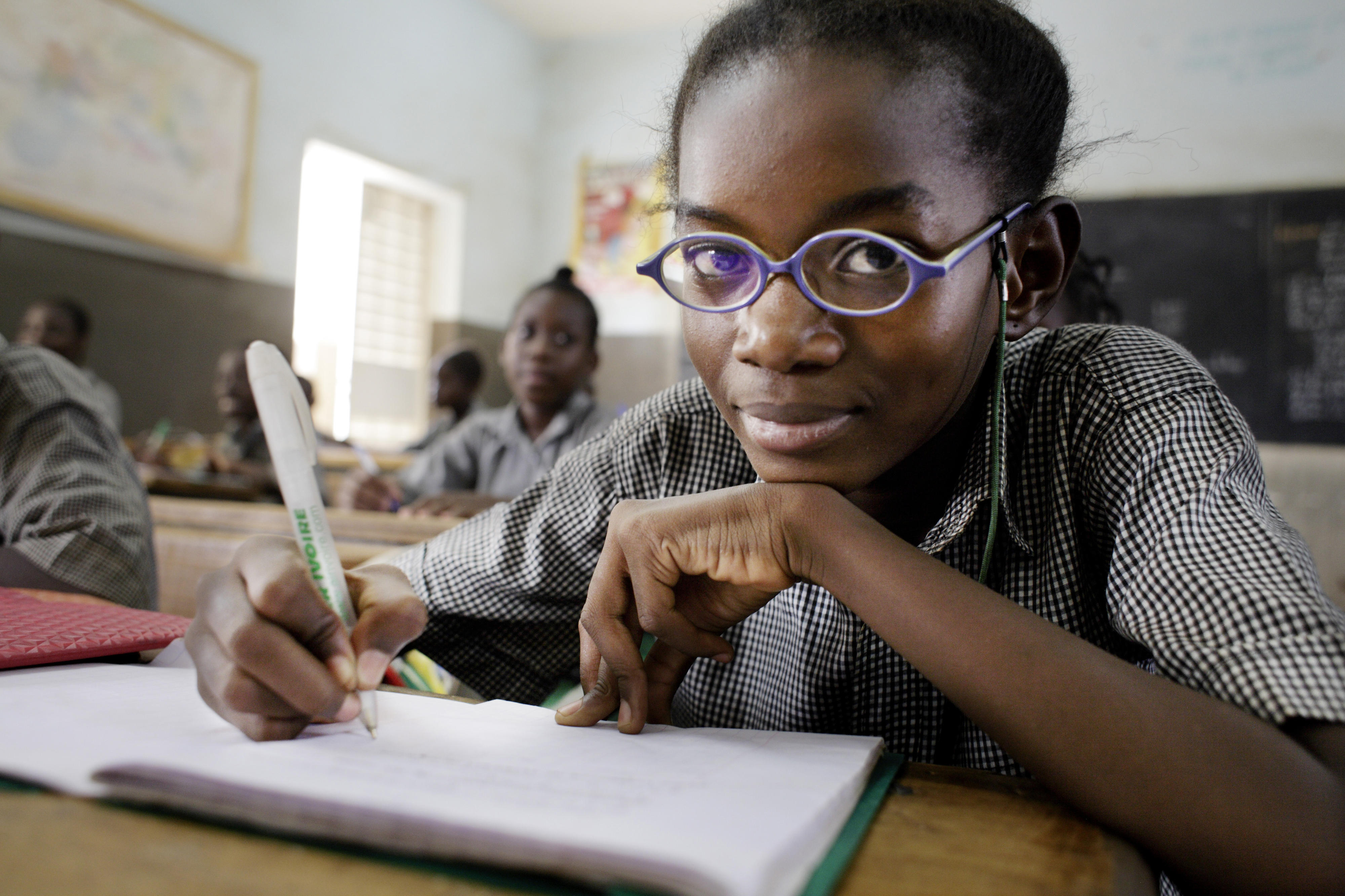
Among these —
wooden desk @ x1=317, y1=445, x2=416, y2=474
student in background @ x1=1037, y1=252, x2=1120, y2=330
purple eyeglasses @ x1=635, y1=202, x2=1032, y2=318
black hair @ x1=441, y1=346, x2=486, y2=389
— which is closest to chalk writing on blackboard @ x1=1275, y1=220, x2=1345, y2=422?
student in background @ x1=1037, y1=252, x2=1120, y2=330

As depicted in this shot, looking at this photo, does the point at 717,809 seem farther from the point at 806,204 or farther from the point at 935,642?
the point at 806,204

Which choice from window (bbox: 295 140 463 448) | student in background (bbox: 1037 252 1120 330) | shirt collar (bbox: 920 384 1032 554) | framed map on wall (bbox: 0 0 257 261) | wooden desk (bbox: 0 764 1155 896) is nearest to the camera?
wooden desk (bbox: 0 764 1155 896)

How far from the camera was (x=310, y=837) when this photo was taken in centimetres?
38

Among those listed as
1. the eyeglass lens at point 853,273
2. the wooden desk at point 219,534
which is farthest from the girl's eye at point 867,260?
the wooden desk at point 219,534

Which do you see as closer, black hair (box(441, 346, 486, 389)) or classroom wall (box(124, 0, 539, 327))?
classroom wall (box(124, 0, 539, 327))

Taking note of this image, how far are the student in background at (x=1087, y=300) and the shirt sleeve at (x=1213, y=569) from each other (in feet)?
4.27

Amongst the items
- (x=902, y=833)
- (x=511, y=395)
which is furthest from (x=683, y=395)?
(x=511, y=395)

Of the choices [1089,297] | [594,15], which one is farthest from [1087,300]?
[594,15]

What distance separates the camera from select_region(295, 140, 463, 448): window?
16.6 ft

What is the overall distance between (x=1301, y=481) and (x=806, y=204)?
4376mm

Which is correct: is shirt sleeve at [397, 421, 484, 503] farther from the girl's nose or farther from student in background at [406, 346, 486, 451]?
the girl's nose

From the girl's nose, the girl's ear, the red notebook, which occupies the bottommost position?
the red notebook

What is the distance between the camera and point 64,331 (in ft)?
12.1

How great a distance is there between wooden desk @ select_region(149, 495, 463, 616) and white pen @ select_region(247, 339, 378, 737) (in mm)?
737
